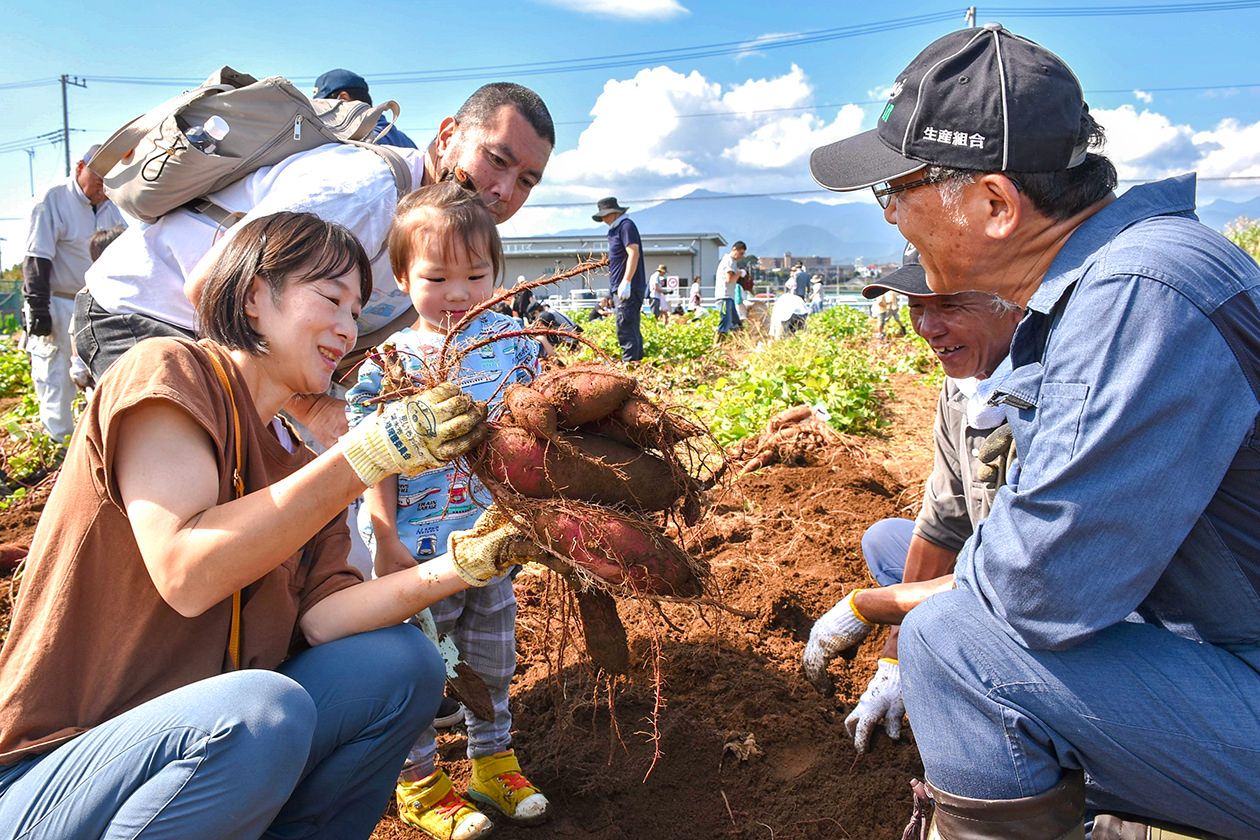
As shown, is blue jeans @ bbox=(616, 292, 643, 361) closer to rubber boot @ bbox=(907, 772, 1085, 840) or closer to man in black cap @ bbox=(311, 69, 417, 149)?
man in black cap @ bbox=(311, 69, 417, 149)

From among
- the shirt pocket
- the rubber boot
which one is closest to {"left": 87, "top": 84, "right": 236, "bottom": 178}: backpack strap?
the shirt pocket

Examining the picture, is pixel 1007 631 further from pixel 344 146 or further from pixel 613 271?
pixel 613 271

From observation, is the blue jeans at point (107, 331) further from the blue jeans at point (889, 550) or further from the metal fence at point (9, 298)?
the metal fence at point (9, 298)

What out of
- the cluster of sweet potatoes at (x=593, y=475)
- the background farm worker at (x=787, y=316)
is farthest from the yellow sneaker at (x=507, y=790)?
the background farm worker at (x=787, y=316)

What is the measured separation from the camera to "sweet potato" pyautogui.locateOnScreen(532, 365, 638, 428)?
1.69 metres

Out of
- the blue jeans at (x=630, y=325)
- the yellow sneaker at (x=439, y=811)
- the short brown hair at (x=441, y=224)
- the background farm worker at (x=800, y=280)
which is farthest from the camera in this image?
the background farm worker at (x=800, y=280)

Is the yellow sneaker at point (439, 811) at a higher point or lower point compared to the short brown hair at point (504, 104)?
lower

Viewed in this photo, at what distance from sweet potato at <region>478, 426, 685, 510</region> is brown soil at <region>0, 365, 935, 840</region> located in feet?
0.83

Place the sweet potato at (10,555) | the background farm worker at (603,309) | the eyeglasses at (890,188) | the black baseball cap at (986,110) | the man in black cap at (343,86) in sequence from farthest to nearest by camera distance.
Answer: the background farm worker at (603,309)
the man in black cap at (343,86)
the sweet potato at (10,555)
the eyeglasses at (890,188)
the black baseball cap at (986,110)

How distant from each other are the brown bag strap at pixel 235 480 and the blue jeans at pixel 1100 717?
1.28 metres

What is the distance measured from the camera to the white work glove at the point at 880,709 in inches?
87.7

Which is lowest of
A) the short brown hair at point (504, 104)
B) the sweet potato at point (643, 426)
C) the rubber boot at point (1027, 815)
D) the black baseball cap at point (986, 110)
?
the rubber boot at point (1027, 815)

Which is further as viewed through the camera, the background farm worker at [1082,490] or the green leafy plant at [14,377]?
the green leafy plant at [14,377]

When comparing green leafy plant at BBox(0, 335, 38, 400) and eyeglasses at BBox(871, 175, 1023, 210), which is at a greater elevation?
eyeglasses at BBox(871, 175, 1023, 210)
